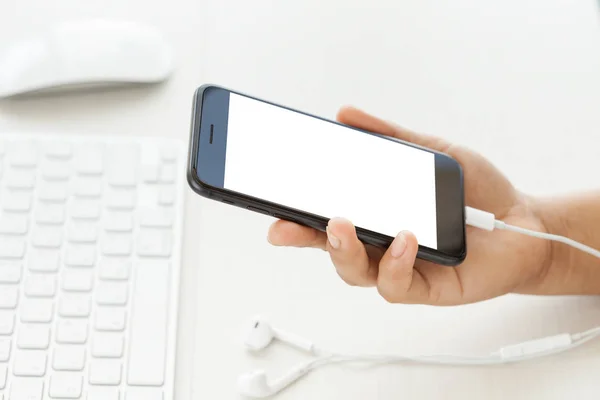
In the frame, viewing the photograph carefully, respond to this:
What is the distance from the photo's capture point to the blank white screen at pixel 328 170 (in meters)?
0.48

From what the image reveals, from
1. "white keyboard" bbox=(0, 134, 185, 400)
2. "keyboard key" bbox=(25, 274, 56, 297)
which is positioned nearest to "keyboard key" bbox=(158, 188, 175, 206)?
"white keyboard" bbox=(0, 134, 185, 400)

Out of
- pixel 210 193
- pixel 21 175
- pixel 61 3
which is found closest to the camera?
pixel 210 193

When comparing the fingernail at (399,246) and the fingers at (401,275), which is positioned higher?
the fingernail at (399,246)

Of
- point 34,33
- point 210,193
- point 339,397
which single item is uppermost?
point 34,33

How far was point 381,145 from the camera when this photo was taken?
530mm

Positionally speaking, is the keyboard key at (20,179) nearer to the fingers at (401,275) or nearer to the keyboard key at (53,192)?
the keyboard key at (53,192)

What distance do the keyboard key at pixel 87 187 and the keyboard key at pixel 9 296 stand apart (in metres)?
0.09

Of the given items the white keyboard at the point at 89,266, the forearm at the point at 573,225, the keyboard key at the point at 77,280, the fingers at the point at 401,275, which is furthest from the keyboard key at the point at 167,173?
the forearm at the point at 573,225

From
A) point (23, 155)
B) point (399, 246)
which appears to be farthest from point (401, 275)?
point (23, 155)

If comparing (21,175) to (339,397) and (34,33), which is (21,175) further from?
(339,397)

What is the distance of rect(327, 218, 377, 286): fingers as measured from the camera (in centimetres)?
46

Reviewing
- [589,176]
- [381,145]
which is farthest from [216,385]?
[589,176]

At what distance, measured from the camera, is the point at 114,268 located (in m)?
0.53

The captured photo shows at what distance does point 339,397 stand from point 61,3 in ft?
1.59
